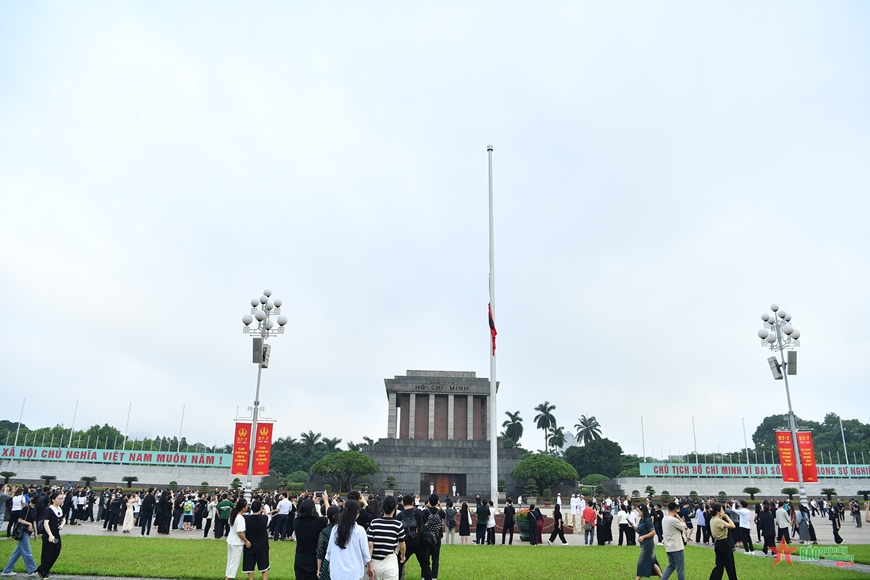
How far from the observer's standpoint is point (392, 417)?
5788 cm

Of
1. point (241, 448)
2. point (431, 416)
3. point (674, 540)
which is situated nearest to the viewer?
point (674, 540)

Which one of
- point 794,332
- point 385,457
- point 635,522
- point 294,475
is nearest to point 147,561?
point 635,522

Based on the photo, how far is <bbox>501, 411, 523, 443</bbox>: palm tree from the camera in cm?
8656

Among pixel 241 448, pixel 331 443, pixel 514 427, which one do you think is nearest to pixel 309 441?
pixel 331 443

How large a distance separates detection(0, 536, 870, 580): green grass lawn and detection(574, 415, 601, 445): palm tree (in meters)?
77.8

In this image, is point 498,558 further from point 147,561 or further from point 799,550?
point 799,550

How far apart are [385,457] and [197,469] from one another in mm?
17945

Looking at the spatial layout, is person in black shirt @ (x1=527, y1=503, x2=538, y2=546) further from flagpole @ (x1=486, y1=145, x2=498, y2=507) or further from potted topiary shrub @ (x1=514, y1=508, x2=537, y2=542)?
flagpole @ (x1=486, y1=145, x2=498, y2=507)

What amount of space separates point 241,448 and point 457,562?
44.0ft

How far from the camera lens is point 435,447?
1988 inches

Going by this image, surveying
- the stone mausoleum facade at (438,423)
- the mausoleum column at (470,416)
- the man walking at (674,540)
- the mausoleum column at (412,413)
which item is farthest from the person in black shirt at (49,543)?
the mausoleum column at (470,416)

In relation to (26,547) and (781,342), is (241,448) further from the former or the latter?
(781,342)

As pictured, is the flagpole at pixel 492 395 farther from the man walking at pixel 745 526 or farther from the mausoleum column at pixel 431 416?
the mausoleum column at pixel 431 416

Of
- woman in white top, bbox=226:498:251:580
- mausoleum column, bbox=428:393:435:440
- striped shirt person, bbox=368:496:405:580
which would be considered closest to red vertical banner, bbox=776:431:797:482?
striped shirt person, bbox=368:496:405:580
